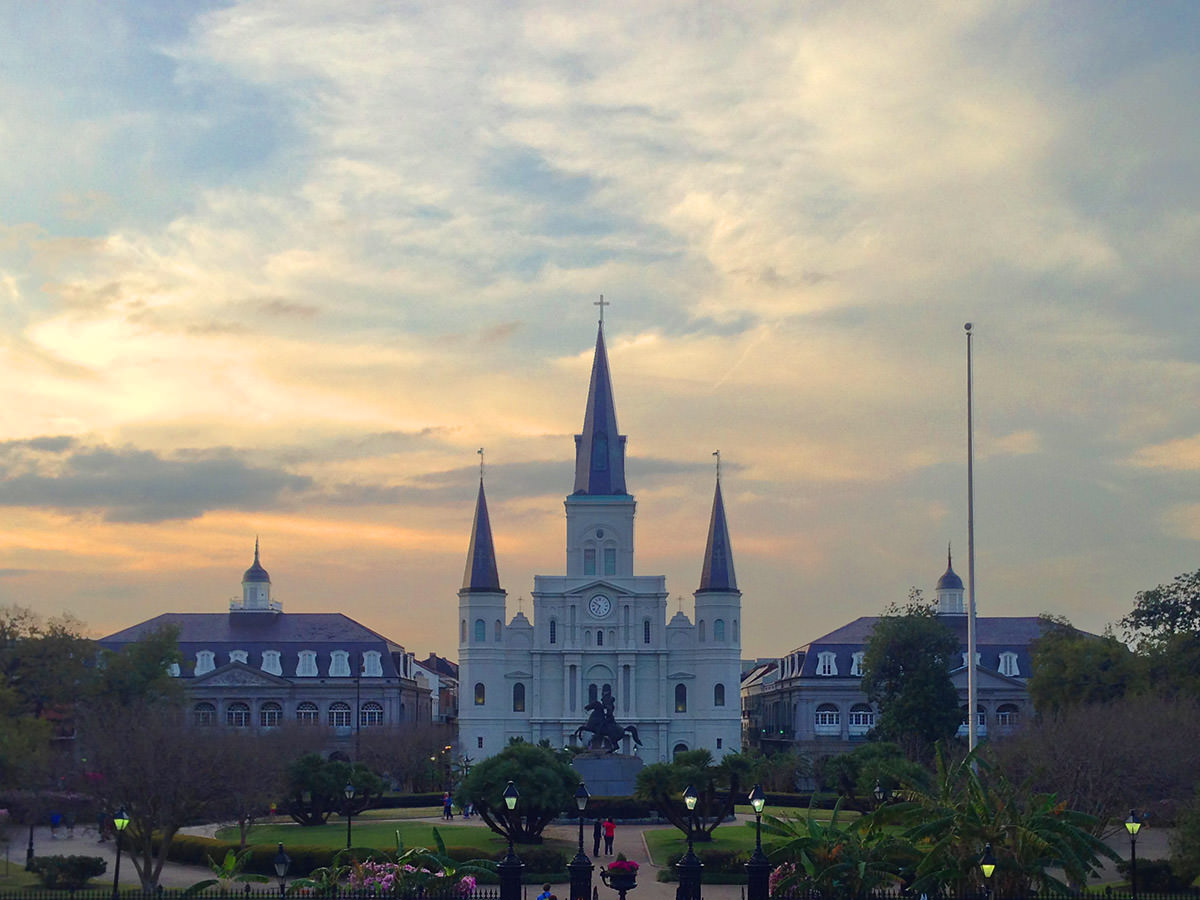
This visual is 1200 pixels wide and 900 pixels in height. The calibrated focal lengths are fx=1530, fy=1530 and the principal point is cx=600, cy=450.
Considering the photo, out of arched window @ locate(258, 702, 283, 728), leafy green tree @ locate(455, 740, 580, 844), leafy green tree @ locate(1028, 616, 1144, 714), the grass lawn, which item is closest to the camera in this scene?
leafy green tree @ locate(455, 740, 580, 844)

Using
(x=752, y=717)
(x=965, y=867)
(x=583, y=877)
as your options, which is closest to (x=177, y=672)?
(x=752, y=717)

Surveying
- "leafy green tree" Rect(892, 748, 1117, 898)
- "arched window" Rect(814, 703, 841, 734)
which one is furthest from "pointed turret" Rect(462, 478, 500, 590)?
"leafy green tree" Rect(892, 748, 1117, 898)

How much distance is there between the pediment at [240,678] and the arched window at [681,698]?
29.3 metres

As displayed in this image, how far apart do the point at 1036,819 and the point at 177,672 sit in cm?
9246

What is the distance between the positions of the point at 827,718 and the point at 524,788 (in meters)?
68.4

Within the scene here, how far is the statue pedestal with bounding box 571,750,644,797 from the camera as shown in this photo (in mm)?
71625

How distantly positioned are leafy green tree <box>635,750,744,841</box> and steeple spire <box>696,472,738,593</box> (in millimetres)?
51625

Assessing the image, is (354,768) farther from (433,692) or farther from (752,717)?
(752,717)

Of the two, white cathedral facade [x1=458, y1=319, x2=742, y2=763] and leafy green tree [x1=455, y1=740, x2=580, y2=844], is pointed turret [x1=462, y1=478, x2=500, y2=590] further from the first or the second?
leafy green tree [x1=455, y1=740, x2=580, y2=844]

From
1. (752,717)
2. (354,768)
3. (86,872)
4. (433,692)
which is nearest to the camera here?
(86,872)

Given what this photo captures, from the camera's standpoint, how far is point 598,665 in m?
111

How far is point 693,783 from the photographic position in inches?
2224

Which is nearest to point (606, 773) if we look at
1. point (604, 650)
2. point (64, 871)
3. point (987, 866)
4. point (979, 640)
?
point (64, 871)

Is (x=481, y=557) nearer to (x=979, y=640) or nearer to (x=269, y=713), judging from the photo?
(x=269, y=713)
